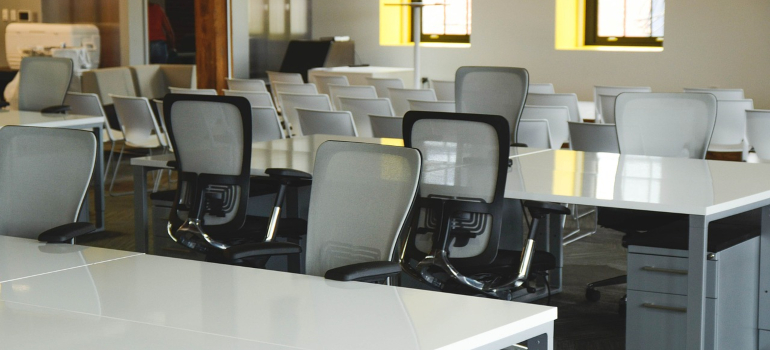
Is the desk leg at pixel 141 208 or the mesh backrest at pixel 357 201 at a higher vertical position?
the mesh backrest at pixel 357 201

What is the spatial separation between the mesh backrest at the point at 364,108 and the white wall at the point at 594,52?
203 inches

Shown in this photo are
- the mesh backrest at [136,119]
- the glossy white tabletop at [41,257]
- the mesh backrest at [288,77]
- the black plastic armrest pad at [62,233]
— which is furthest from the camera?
the mesh backrest at [288,77]

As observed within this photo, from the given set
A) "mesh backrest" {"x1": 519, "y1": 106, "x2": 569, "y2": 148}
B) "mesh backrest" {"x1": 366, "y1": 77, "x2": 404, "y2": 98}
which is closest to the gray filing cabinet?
"mesh backrest" {"x1": 519, "y1": 106, "x2": 569, "y2": 148}

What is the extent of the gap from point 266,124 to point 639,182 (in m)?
3.15

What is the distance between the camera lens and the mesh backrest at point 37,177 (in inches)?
148

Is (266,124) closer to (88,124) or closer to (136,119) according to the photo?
(88,124)

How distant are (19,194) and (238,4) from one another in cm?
856

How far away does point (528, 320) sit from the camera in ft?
7.71

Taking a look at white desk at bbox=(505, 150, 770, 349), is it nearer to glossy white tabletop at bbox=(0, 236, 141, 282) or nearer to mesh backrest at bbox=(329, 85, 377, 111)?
glossy white tabletop at bbox=(0, 236, 141, 282)

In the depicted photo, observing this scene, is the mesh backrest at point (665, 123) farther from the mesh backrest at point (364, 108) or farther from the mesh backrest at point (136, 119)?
the mesh backrest at point (136, 119)

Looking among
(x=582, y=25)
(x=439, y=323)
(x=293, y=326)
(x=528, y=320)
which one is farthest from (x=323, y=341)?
(x=582, y=25)

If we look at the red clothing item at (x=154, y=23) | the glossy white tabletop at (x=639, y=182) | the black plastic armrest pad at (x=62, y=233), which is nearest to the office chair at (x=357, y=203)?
the black plastic armrest pad at (x=62, y=233)

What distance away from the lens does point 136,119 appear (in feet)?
26.3

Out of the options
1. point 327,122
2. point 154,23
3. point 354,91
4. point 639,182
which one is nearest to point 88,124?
point 327,122
